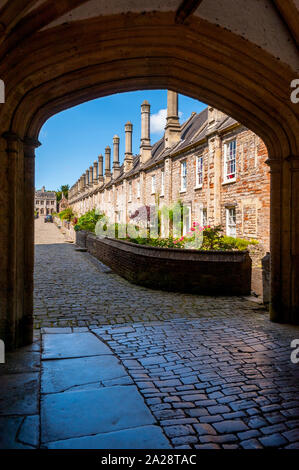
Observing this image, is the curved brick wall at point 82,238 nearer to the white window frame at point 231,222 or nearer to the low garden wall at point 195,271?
the white window frame at point 231,222

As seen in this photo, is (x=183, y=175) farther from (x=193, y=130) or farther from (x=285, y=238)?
(x=285, y=238)

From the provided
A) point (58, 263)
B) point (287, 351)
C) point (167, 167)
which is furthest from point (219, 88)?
point (167, 167)

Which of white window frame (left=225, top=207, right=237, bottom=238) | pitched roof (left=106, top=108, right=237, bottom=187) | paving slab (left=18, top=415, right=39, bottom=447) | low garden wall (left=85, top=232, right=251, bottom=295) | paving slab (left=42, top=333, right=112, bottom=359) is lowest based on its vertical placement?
paving slab (left=42, top=333, right=112, bottom=359)

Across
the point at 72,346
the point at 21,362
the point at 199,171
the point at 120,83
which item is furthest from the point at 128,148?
the point at 21,362

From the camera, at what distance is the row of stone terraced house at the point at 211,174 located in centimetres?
1388

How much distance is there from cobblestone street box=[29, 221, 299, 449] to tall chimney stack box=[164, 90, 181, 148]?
1700 centimetres

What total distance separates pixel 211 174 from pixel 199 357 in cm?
1372

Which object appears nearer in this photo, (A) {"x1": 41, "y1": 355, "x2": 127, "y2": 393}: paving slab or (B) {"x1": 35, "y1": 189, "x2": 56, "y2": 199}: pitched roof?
(A) {"x1": 41, "y1": 355, "x2": 127, "y2": 393}: paving slab

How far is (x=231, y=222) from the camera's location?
1584cm

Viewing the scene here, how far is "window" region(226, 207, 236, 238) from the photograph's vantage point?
1564cm

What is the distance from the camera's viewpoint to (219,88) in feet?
18.2

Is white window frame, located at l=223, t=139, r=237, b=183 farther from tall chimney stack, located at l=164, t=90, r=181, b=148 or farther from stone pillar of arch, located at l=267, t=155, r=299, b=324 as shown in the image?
stone pillar of arch, located at l=267, t=155, r=299, b=324

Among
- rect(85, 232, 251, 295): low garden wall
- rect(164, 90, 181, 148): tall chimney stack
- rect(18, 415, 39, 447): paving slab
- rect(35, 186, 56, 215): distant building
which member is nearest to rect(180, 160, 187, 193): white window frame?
rect(164, 90, 181, 148): tall chimney stack
